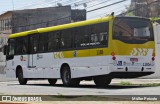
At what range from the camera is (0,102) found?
12.7 metres

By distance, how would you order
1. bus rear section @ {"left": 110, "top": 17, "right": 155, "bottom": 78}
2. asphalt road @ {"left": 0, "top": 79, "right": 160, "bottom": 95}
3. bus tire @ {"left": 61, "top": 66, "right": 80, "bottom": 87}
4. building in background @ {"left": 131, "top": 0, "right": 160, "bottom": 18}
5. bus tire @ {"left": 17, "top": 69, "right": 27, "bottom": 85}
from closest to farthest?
asphalt road @ {"left": 0, "top": 79, "right": 160, "bottom": 95} < bus rear section @ {"left": 110, "top": 17, "right": 155, "bottom": 78} < bus tire @ {"left": 61, "top": 66, "right": 80, "bottom": 87} < bus tire @ {"left": 17, "top": 69, "right": 27, "bottom": 85} < building in background @ {"left": 131, "top": 0, "right": 160, "bottom": 18}

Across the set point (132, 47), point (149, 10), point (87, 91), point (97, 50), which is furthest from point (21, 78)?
point (149, 10)

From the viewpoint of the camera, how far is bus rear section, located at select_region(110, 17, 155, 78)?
19625 mm

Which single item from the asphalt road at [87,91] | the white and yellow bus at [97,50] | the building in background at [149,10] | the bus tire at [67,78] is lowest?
the asphalt road at [87,91]

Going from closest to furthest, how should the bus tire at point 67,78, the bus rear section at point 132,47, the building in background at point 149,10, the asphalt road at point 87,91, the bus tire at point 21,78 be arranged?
the asphalt road at point 87,91
the bus rear section at point 132,47
the bus tire at point 67,78
the bus tire at point 21,78
the building in background at point 149,10

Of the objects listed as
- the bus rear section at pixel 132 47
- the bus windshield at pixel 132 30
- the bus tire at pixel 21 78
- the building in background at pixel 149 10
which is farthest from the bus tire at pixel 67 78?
the building in background at pixel 149 10

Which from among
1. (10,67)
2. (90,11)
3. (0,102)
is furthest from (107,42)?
(90,11)

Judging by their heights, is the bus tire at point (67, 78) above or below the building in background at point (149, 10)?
below

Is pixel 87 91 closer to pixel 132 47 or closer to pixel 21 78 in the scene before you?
pixel 132 47

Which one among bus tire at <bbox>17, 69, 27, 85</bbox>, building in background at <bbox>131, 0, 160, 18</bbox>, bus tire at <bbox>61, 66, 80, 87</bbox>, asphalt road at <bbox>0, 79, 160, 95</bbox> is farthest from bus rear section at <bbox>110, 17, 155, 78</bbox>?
building in background at <bbox>131, 0, 160, 18</bbox>

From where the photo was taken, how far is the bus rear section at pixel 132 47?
773 inches

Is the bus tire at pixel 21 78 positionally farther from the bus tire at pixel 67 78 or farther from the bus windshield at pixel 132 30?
the bus windshield at pixel 132 30

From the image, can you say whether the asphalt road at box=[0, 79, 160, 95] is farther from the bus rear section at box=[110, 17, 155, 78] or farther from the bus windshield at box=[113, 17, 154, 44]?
the bus windshield at box=[113, 17, 154, 44]

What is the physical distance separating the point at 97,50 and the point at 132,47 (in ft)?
5.39
